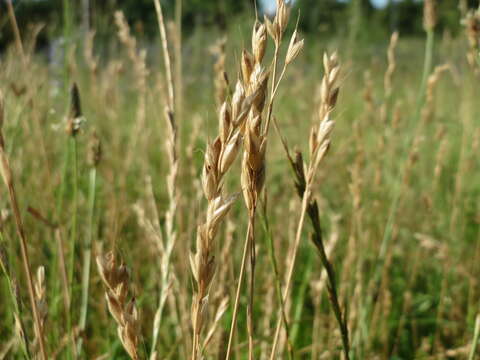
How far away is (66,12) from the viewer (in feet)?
3.22

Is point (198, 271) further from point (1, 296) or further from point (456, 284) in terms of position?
point (456, 284)

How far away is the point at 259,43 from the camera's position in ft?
1.35

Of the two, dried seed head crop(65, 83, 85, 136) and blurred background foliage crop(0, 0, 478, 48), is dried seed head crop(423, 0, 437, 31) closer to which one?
blurred background foliage crop(0, 0, 478, 48)

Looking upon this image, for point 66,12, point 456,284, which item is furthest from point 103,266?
point 456,284

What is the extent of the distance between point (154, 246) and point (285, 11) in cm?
95

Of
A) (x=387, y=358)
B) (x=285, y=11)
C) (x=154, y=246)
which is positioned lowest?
(x=387, y=358)

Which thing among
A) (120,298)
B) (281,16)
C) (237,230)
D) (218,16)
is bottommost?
(237,230)

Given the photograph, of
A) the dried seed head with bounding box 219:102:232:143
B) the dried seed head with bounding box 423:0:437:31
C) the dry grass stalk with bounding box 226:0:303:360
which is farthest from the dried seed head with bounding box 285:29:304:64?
the dried seed head with bounding box 423:0:437:31

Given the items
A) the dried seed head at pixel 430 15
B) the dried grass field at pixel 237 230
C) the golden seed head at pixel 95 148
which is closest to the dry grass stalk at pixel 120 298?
the dried grass field at pixel 237 230

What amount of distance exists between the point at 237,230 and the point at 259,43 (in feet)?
3.74

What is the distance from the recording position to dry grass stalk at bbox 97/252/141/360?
0.41m

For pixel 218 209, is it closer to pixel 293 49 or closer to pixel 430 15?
pixel 293 49

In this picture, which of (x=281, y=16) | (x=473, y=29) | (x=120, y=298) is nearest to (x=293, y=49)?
(x=281, y=16)

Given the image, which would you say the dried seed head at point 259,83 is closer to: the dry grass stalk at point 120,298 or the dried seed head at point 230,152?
the dried seed head at point 230,152
